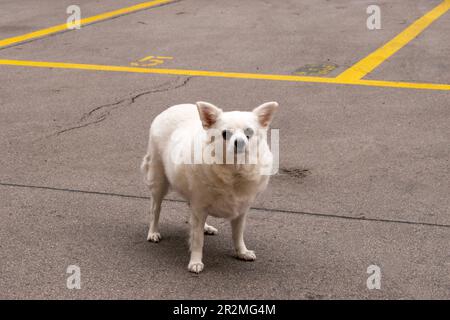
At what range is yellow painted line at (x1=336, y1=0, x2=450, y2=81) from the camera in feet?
34.9

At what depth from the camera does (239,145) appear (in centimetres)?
462

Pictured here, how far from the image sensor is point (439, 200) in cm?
656

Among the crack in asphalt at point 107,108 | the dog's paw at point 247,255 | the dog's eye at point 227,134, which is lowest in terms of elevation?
the dog's paw at point 247,255

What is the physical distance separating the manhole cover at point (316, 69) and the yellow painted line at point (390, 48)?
0.78 feet

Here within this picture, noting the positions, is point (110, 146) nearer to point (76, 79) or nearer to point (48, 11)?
point (76, 79)

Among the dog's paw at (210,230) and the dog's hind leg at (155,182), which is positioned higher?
the dog's hind leg at (155,182)

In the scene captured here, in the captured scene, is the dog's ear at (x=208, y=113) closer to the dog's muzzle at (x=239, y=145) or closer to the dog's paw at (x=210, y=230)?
the dog's muzzle at (x=239, y=145)

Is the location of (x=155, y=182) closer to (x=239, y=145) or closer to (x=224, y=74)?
(x=239, y=145)

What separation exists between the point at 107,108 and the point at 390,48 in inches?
182

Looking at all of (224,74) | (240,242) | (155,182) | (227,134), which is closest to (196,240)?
(240,242)

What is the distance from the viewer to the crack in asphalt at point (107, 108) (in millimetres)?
8727

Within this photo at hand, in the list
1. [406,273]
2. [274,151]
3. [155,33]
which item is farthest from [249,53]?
[406,273]

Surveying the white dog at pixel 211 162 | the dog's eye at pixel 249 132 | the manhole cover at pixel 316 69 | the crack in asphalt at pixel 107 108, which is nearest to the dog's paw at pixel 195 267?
the white dog at pixel 211 162

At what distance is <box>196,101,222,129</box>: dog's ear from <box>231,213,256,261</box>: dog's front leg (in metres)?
0.85
